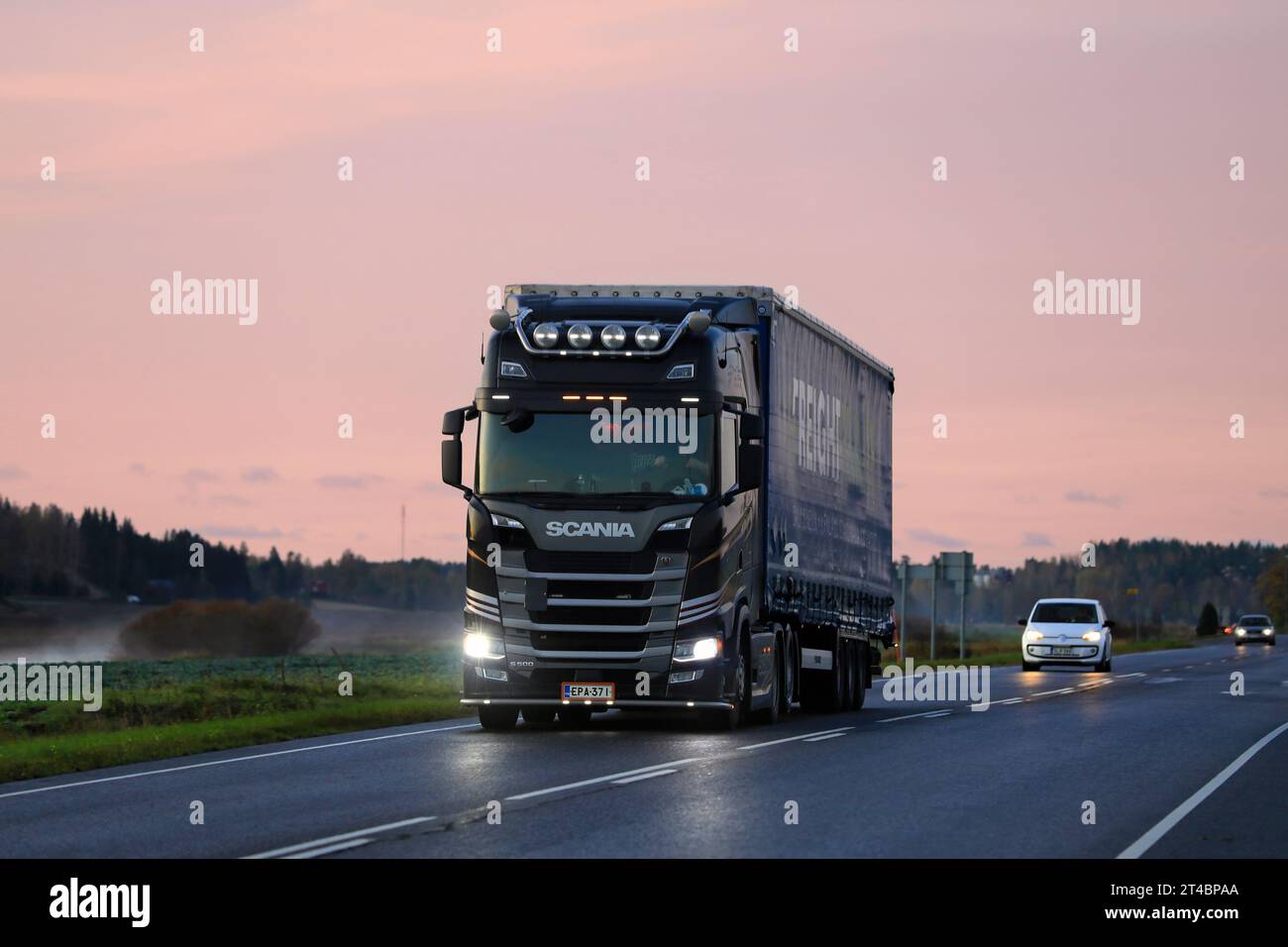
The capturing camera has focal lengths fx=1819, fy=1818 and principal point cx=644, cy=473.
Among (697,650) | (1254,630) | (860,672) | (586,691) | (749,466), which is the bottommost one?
(1254,630)

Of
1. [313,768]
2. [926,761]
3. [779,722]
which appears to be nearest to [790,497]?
[779,722]

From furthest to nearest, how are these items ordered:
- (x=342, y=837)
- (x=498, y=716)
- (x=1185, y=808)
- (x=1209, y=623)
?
(x=1209, y=623) → (x=498, y=716) → (x=1185, y=808) → (x=342, y=837)

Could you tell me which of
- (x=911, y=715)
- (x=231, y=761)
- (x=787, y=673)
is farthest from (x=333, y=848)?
(x=911, y=715)

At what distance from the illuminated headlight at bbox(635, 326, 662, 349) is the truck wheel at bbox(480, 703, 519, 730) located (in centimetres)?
444

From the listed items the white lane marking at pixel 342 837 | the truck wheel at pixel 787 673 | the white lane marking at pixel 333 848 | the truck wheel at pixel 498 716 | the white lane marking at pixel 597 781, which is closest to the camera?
the white lane marking at pixel 333 848

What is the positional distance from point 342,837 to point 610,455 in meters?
8.60

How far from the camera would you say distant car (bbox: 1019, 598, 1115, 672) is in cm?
4650

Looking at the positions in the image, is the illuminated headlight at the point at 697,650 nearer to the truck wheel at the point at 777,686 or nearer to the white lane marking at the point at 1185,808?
the truck wheel at the point at 777,686

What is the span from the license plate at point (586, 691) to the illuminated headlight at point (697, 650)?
822 millimetres

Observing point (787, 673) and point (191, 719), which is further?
point (191, 719)

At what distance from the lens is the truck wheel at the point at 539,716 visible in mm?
21609

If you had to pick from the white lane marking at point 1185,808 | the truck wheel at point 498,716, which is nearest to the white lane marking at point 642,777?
the white lane marking at point 1185,808

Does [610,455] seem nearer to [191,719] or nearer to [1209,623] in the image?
[191,719]

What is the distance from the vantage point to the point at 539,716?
21.9m
